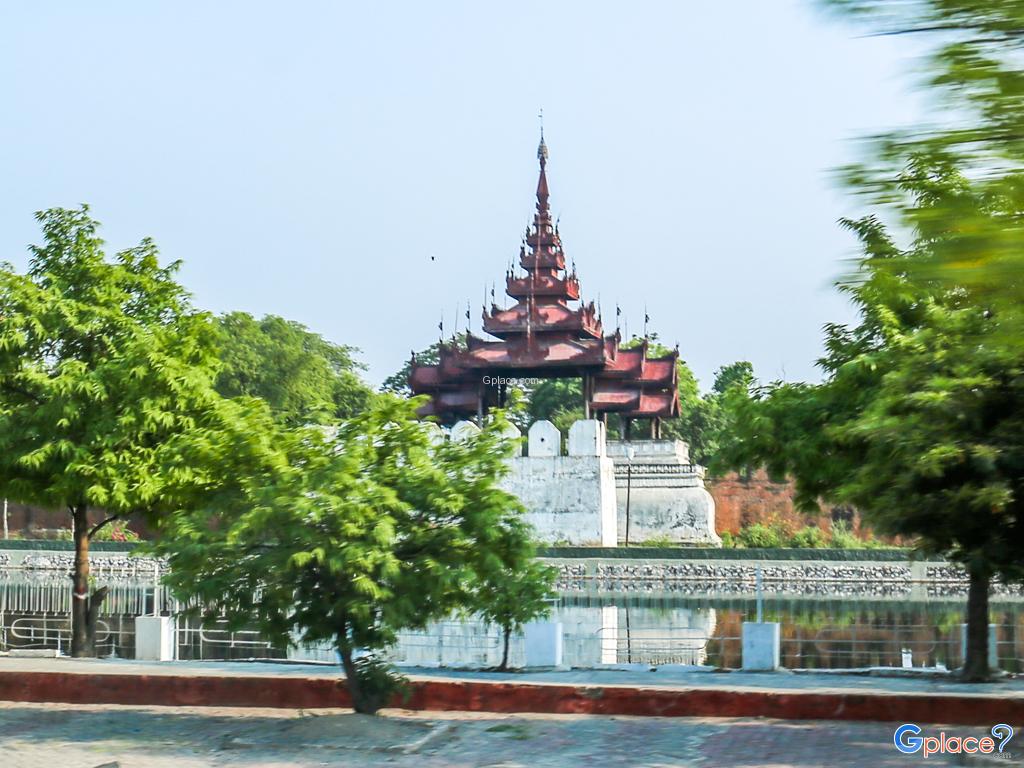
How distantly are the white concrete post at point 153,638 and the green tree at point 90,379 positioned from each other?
0.59 m

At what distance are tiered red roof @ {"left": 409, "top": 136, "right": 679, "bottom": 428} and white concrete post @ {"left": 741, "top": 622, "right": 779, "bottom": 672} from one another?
28378 mm

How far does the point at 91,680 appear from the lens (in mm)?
11672

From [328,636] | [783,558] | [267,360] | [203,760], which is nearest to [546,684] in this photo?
[328,636]

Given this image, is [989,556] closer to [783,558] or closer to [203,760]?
[203,760]

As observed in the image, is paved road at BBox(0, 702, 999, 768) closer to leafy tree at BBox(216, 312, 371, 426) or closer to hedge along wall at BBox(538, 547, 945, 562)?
hedge along wall at BBox(538, 547, 945, 562)

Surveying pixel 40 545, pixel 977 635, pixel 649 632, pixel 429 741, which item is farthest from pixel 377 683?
pixel 40 545

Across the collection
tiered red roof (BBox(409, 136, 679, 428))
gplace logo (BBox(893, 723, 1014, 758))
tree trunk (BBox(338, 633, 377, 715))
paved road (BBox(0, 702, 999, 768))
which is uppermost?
tiered red roof (BBox(409, 136, 679, 428))

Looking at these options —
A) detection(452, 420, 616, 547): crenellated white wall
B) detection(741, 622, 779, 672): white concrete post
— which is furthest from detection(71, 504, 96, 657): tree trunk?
detection(452, 420, 616, 547): crenellated white wall

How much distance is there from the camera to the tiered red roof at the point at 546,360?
43.1m

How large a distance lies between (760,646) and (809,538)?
3012 centimetres

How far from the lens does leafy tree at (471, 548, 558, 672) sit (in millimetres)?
10031

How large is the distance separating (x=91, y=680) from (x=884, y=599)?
2170cm

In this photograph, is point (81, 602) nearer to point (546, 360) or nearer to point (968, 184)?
point (968, 184)

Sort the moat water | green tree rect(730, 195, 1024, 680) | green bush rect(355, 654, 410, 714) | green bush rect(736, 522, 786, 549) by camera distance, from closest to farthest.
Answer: green tree rect(730, 195, 1024, 680) < green bush rect(355, 654, 410, 714) < the moat water < green bush rect(736, 522, 786, 549)
